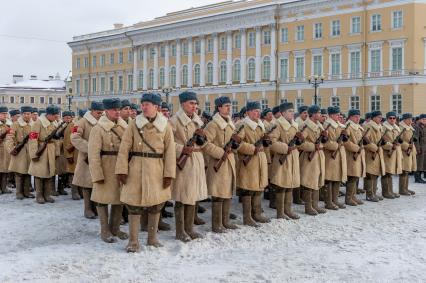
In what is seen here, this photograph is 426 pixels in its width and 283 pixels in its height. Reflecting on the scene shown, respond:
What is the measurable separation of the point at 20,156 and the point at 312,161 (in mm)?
5654

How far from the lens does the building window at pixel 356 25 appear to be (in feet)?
131

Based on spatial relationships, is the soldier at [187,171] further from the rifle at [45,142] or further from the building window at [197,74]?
the building window at [197,74]

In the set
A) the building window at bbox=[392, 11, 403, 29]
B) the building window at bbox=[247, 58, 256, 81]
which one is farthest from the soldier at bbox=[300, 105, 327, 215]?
the building window at bbox=[247, 58, 256, 81]

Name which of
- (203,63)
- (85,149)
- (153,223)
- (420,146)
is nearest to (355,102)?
(203,63)

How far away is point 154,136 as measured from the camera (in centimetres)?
679

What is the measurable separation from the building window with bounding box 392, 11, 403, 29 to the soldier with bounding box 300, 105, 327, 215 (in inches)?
1213

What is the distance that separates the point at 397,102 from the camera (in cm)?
3788

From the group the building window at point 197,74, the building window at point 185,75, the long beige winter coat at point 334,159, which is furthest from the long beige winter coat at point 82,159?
the building window at point 185,75

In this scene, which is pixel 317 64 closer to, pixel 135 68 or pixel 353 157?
pixel 135 68

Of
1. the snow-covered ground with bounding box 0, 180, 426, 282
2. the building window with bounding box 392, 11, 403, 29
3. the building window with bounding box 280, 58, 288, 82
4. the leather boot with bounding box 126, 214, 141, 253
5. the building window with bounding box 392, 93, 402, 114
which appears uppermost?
the building window with bounding box 392, 11, 403, 29

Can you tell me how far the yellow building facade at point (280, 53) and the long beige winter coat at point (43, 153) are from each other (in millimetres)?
30164

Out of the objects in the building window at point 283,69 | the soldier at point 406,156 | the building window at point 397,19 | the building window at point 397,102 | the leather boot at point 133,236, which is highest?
the building window at point 397,19

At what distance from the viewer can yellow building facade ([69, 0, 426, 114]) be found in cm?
3778

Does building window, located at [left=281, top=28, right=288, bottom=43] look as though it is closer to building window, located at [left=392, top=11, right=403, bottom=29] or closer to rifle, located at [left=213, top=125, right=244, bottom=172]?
building window, located at [left=392, top=11, right=403, bottom=29]
